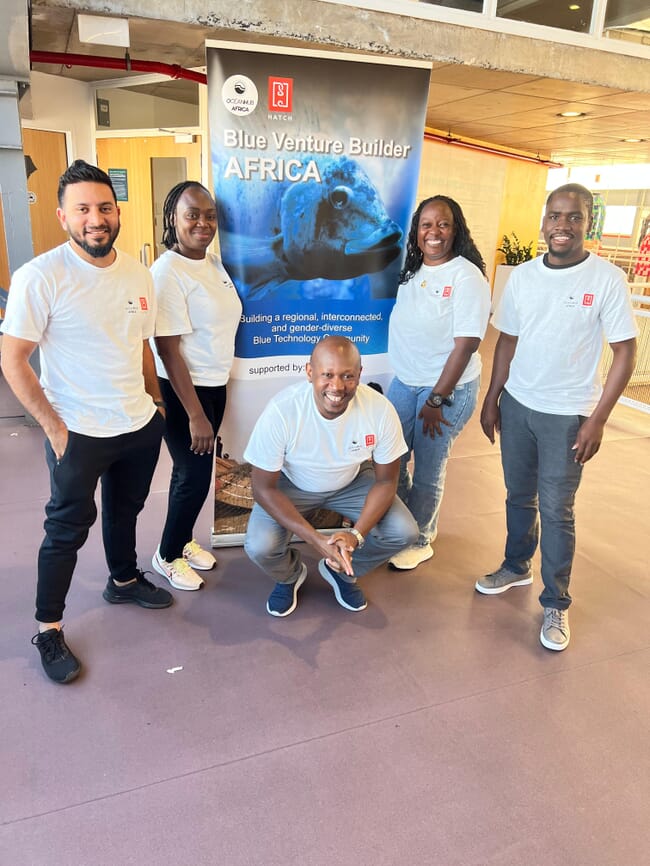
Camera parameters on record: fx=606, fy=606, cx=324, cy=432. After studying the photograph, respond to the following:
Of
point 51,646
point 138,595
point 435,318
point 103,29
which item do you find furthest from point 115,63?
point 51,646

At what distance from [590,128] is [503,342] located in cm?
652

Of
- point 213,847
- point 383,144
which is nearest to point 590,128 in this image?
point 383,144

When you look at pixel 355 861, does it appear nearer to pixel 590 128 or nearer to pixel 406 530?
pixel 406 530

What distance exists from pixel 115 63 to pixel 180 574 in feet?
12.4

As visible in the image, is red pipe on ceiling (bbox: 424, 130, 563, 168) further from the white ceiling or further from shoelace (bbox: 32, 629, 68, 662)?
shoelace (bbox: 32, 629, 68, 662)

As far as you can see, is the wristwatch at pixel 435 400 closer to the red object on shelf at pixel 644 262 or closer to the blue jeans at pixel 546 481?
the blue jeans at pixel 546 481

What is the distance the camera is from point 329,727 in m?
1.93

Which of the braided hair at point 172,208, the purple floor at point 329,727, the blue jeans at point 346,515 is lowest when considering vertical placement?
the purple floor at point 329,727

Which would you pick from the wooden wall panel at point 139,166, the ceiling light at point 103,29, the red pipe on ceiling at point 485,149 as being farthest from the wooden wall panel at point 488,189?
the ceiling light at point 103,29

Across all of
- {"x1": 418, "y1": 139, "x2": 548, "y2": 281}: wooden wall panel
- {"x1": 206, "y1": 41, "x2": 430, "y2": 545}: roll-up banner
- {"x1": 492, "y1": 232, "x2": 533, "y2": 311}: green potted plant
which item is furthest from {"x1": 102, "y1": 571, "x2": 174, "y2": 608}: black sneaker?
{"x1": 492, "y1": 232, "x2": 533, "y2": 311}: green potted plant

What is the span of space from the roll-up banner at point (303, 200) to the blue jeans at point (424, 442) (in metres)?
0.30

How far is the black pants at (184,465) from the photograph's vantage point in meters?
2.39

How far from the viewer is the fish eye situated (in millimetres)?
2549

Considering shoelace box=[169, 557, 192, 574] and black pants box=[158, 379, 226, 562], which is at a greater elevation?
black pants box=[158, 379, 226, 562]
